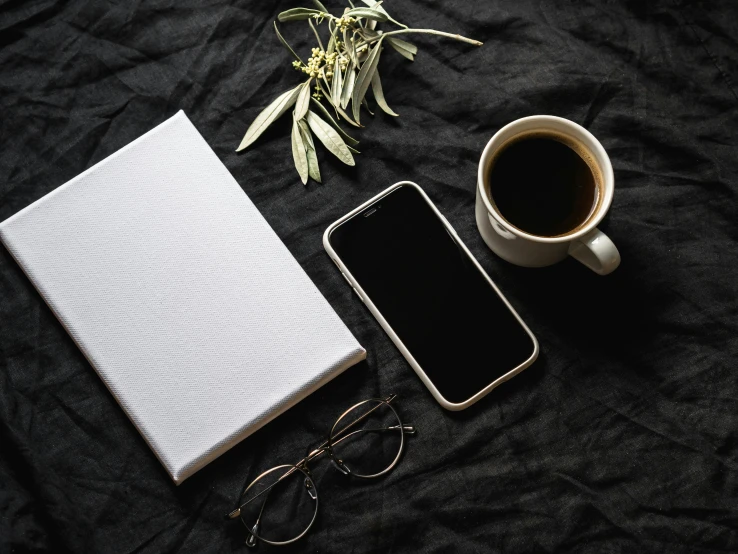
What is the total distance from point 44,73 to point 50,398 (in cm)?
37

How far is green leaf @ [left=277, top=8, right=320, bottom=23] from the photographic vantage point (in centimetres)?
79

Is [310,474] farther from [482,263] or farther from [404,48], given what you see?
[404,48]

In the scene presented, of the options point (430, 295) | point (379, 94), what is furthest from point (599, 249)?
point (379, 94)

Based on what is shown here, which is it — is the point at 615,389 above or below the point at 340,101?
below

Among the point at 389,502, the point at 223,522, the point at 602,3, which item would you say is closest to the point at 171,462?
the point at 223,522

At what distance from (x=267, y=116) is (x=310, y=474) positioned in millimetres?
400

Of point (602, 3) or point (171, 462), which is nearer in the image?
point (171, 462)

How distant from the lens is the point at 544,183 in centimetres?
74

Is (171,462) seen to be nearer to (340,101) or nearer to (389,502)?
(389,502)

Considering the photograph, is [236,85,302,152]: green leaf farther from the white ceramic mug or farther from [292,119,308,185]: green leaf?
the white ceramic mug

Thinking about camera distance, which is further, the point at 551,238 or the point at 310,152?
the point at 310,152

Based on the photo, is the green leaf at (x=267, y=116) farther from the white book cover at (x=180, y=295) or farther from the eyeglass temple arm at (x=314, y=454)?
the eyeglass temple arm at (x=314, y=454)

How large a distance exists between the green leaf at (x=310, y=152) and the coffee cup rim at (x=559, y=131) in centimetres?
19

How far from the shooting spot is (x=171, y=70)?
0.81 m
